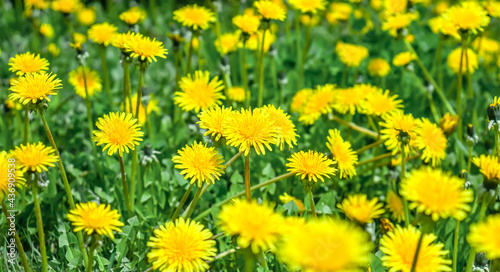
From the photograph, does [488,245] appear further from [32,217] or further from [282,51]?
[282,51]

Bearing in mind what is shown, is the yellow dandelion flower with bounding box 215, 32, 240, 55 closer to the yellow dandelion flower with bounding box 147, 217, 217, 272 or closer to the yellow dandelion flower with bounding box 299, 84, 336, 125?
the yellow dandelion flower with bounding box 299, 84, 336, 125

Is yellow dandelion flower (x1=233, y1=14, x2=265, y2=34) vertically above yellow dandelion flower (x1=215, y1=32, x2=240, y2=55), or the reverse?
yellow dandelion flower (x1=233, y1=14, x2=265, y2=34)

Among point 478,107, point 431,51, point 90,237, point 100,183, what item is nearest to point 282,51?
point 431,51

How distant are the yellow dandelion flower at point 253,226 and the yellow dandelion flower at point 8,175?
60 cm

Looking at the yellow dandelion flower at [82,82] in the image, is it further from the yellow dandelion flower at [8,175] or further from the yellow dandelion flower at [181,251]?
the yellow dandelion flower at [181,251]

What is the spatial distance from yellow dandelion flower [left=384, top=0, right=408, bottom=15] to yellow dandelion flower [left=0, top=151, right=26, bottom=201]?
232 cm

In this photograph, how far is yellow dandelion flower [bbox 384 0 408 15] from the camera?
3.00 m

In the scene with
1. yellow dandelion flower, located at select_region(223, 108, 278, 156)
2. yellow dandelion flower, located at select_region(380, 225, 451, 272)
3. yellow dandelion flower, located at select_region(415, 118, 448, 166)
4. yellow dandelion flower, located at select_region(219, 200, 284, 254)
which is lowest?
yellow dandelion flower, located at select_region(380, 225, 451, 272)

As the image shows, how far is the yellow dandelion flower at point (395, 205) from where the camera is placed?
80.7 inches

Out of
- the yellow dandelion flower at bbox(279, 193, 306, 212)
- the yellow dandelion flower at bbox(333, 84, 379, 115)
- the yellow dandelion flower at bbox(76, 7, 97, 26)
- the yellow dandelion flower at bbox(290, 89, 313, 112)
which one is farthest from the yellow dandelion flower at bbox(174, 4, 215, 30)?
the yellow dandelion flower at bbox(76, 7, 97, 26)

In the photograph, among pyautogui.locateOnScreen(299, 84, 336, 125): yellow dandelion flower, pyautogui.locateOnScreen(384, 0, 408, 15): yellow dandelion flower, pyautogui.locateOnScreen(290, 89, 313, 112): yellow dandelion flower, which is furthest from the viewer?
pyautogui.locateOnScreen(384, 0, 408, 15): yellow dandelion flower

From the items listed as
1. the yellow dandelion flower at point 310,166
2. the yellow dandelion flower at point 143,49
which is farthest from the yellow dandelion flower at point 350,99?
the yellow dandelion flower at point 143,49

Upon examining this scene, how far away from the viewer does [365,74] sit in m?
3.40

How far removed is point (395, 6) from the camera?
10.00ft
